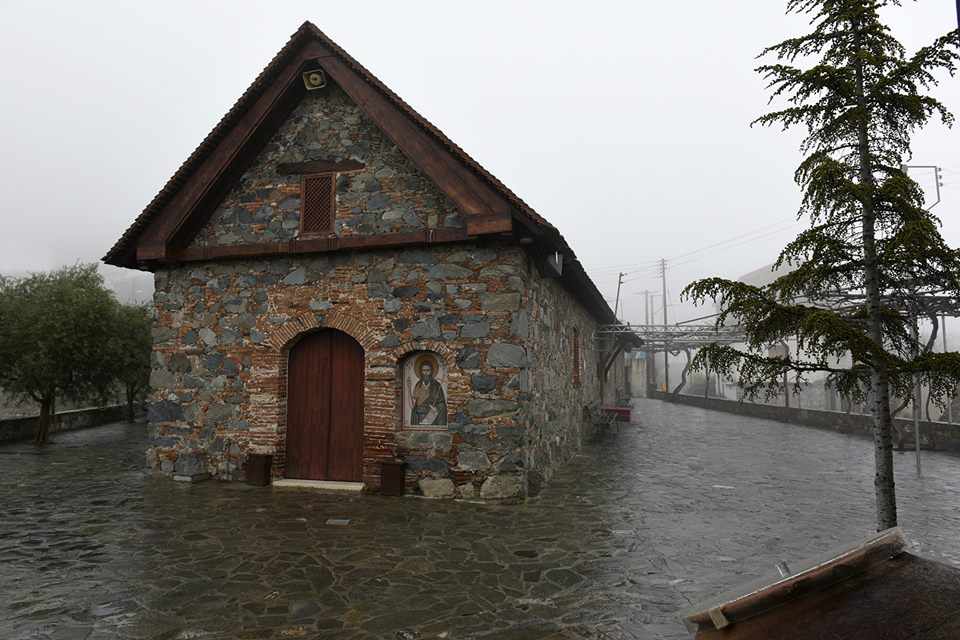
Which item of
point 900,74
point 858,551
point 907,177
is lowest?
point 858,551

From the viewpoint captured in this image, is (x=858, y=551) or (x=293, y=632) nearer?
(x=858, y=551)

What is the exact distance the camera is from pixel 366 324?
8195mm

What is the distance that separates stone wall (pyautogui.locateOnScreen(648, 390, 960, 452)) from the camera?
13.3 meters

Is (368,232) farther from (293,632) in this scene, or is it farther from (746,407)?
(746,407)

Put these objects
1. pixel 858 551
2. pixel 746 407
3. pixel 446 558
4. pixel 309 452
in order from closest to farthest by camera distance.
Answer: pixel 858 551, pixel 446 558, pixel 309 452, pixel 746 407

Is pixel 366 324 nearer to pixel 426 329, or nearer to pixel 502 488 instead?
pixel 426 329

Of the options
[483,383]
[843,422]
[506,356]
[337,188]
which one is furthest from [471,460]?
[843,422]

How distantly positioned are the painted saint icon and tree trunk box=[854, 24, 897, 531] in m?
5.03

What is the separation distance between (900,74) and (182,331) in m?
9.91

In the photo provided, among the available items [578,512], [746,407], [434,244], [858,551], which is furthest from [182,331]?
[746,407]

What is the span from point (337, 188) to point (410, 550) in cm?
558

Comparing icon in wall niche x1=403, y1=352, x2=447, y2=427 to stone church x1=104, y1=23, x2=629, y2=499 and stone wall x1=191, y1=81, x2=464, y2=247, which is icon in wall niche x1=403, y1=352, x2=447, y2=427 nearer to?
stone church x1=104, y1=23, x2=629, y2=499

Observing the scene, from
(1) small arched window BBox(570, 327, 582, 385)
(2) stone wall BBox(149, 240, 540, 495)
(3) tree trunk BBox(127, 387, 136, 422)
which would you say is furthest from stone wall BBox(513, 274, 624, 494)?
(3) tree trunk BBox(127, 387, 136, 422)

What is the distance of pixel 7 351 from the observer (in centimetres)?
1373
